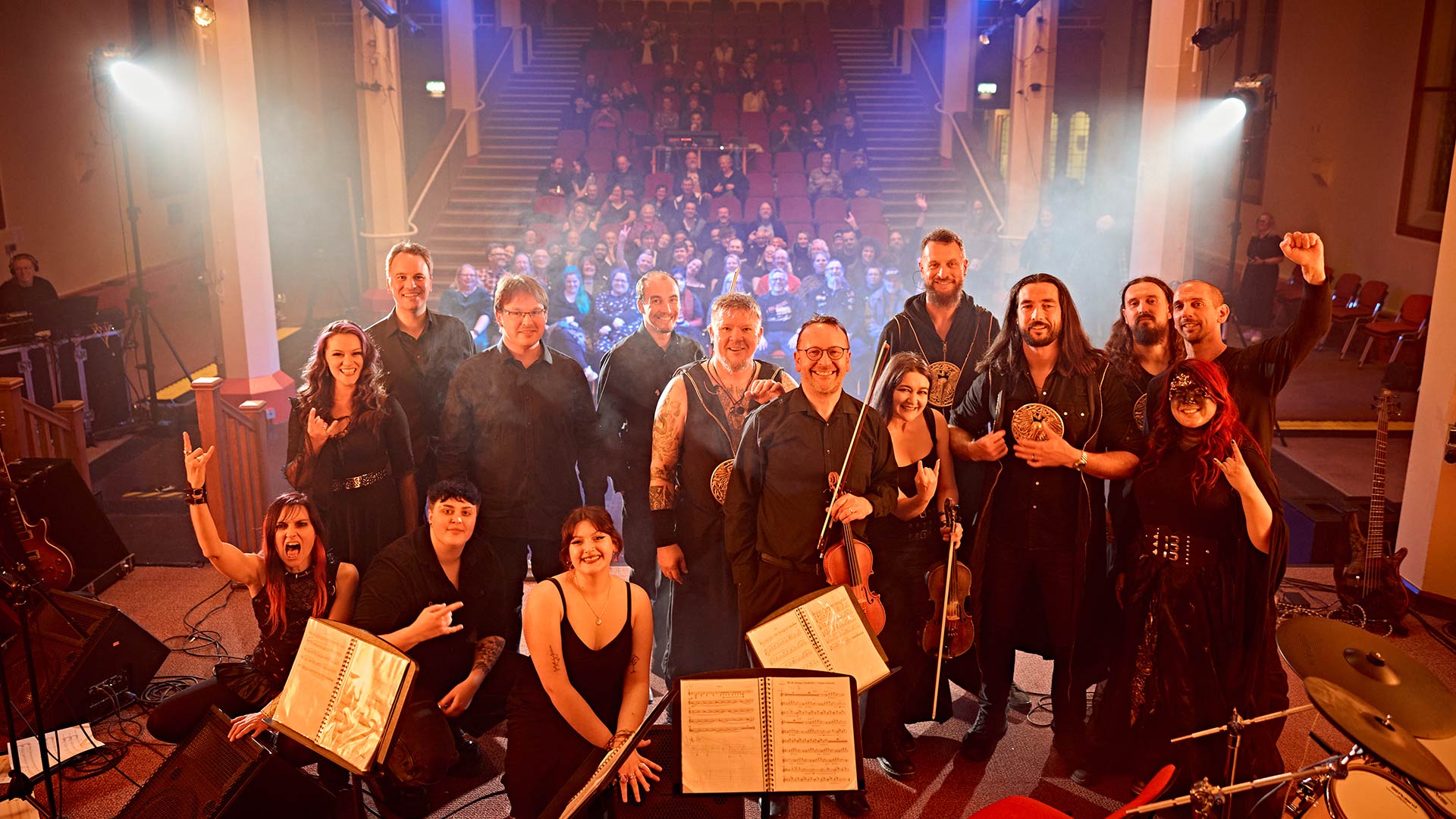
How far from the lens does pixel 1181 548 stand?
3.42 m

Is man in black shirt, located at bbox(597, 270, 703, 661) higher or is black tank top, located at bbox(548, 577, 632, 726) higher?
man in black shirt, located at bbox(597, 270, 703, 661)

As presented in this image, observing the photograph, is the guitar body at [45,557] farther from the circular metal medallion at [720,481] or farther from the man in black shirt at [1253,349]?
the man in black shirt at [1253,349]

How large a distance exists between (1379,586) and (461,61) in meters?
13.4

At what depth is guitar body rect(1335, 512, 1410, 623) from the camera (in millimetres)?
4945

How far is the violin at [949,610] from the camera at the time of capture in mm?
3543

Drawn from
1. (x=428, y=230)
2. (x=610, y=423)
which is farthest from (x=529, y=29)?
(x=610, y=423)

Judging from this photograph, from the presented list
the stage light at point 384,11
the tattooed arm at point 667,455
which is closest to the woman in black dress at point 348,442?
the tattooed arm at point 667,455

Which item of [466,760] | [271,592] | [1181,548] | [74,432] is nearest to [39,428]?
[74,432]

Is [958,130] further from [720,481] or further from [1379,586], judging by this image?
→ [720,481]

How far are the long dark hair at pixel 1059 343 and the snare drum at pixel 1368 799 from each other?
56.7 inches

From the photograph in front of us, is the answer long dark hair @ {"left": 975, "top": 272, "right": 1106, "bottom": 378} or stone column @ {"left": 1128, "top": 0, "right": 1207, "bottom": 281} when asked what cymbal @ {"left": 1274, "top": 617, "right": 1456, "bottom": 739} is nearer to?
long dark hair @ {"left": 975, "top": 272, "right": 1106, "bottom": 378}

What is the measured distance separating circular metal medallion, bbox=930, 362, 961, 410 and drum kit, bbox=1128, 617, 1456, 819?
5.44 feet

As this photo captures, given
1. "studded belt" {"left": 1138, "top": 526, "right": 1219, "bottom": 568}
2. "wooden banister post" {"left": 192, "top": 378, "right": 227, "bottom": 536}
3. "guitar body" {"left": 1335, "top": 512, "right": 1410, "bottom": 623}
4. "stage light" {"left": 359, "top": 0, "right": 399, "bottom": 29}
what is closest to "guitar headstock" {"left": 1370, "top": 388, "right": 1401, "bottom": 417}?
"guitar body" {"left": 1335, "top": 512, "right": 1410, "bottom": 623}

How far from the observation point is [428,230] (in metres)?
14.1
